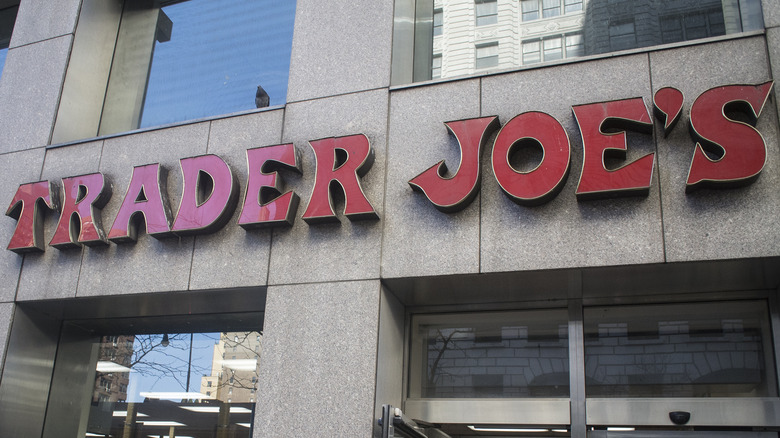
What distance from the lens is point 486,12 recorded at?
8914 millimetres

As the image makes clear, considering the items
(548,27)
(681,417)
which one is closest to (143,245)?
(548,27)

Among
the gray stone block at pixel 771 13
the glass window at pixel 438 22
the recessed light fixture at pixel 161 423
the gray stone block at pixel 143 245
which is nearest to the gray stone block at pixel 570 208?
the gray stone block at pixel 771 13

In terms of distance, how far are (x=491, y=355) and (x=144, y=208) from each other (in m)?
4.17

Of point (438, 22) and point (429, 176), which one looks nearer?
point (429, 176)

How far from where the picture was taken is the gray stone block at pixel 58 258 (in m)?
8.84

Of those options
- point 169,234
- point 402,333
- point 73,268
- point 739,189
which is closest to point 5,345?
point 73,268

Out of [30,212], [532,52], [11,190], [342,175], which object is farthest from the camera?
[11,190]

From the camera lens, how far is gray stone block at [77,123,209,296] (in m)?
8.35

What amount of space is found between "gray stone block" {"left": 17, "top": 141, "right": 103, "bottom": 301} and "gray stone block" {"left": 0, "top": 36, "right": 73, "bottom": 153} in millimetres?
509

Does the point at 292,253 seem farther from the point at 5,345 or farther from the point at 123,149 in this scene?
the point at 5,345

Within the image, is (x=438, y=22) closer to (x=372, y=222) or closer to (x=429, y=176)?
(x=429, y=176)

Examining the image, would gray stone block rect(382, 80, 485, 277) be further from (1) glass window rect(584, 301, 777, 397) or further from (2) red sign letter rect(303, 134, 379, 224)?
(1) glass window rect(584, 301, 777, 397)

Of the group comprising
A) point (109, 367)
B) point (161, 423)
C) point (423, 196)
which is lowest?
point (161, 423)

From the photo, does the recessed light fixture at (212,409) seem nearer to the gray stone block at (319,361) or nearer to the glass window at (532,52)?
the gray stone block at (319,361)
